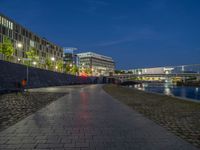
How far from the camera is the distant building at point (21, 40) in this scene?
69.8 meters

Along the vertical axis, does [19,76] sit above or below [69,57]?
below

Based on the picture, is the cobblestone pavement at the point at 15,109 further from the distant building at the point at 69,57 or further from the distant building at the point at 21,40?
the distant building at the point at 69,57

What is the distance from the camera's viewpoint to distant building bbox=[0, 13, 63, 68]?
69.8 m

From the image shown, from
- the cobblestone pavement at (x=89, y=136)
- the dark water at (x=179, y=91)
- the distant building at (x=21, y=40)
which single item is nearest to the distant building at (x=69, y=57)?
the distant building at (x=21, y=40)

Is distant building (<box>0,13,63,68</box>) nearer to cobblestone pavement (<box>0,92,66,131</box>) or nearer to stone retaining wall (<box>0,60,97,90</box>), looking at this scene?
stone retaining wall (<box>0,60,97,90</box>)

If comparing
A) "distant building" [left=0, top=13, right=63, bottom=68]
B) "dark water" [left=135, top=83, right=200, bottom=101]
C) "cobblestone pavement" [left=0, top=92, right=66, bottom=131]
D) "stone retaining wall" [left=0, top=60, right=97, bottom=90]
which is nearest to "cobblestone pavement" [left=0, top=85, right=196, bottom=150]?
"cobblestone pavement" [left=0, top=92, right=66, bottom=131]

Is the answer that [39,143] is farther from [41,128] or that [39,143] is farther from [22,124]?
[22,124]

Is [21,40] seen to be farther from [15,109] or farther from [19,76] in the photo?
[15,109]

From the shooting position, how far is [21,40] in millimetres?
79812

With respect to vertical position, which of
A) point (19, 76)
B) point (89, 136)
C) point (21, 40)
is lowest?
point (89, 136)

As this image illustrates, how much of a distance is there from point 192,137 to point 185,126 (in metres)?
1.73

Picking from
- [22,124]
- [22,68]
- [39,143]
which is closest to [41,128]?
[22,124]

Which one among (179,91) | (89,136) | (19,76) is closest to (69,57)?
(179,91)

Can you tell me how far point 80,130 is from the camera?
775 centimetres
